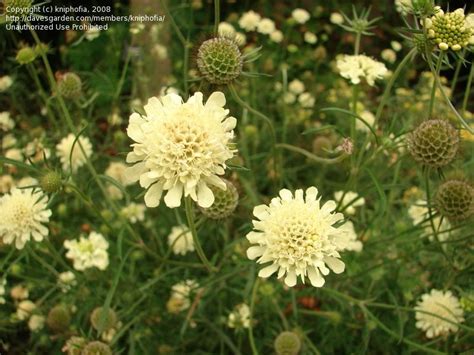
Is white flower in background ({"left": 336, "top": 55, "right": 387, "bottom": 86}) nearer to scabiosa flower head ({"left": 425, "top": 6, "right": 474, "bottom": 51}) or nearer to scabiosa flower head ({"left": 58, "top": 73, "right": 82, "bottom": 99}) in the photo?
scabiosa flower head ({"left": 425, "top": 6, "right": 474, "bottom": 51})

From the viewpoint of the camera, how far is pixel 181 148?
1.19 m

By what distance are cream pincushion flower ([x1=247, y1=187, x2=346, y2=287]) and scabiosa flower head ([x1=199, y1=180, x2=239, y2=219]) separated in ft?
0.81

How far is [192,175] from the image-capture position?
121 cm

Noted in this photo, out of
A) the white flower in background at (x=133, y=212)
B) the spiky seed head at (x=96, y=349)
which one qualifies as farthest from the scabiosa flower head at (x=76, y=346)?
the white flower in background at (x=133, y=212)

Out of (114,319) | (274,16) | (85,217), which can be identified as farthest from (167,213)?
(274,16)

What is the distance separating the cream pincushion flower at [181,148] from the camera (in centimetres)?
119

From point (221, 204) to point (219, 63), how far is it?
39 cm

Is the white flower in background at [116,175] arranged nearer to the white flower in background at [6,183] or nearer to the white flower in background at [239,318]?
the white flower in background at [6,183]

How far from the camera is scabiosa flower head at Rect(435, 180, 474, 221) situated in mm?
1692

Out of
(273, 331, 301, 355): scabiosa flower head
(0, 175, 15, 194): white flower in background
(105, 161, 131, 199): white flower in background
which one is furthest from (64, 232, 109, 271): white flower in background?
(273, 331, 301, 355): scabiosa flower head

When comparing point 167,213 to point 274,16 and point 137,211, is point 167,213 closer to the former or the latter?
point 137,211

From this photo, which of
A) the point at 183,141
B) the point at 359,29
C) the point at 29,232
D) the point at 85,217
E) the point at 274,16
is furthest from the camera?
the point at 274,16

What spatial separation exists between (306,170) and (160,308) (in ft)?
4.29

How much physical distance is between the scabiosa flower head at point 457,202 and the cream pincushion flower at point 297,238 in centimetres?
49
